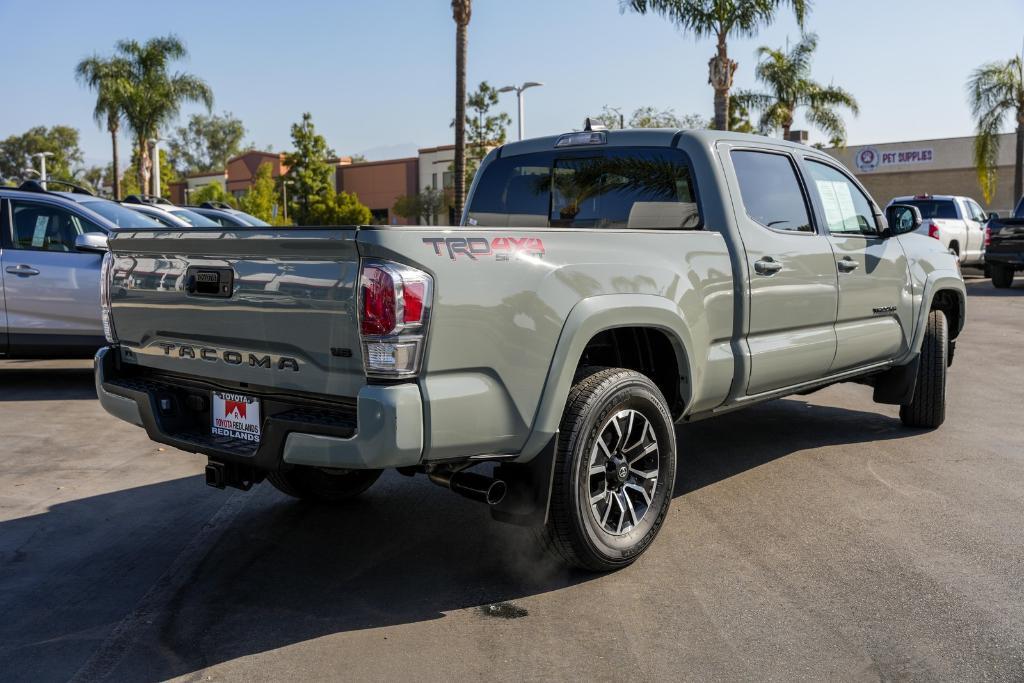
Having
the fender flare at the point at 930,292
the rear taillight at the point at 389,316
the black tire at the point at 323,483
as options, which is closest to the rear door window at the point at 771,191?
the fender flare at the point at 930,292

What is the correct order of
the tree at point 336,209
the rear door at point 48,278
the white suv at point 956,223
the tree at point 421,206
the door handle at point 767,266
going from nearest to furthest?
the door handle at point 767,266 → the rear door at point 48,278 → the white suv at point 956,223 → the tree at point 421,206 → the tree at point 336,209

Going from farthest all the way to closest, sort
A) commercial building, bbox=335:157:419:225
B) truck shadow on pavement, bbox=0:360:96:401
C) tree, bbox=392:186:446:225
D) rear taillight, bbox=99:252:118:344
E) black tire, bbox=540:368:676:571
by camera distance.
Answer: commercial building, bbox=335:157:419:225
tree, bbox=392:186:446:225
truck shadow on pavement, bbox=0:360:96:401
rear taillight, bbox=99:252:118:344
black tire, bbox=540:368:676:571

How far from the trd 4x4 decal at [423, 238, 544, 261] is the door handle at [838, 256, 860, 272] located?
105 inches

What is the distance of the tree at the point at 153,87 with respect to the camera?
37.2 m

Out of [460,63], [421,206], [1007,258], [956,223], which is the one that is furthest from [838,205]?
[421,206]

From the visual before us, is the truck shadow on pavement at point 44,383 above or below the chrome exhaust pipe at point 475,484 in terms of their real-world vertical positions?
below

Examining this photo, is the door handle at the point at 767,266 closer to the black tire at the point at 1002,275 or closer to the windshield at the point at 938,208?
the black tire at the point at 1002,275

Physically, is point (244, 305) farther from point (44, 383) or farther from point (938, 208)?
point (938, 208)

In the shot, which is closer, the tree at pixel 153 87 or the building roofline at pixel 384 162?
the tree at pixel 153 87

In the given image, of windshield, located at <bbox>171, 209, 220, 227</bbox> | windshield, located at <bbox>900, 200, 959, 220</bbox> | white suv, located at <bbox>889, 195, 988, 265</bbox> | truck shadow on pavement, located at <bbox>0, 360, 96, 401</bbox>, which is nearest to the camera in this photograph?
truck shadow on pavement, located at <bbox>0, 360, 96, 401</bbox>

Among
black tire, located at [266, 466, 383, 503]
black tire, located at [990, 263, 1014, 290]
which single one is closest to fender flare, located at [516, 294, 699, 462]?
black tire, located at [266, 466, 383, 503]

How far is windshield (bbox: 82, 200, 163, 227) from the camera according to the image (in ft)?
29.0

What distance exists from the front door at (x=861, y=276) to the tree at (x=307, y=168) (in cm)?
6192

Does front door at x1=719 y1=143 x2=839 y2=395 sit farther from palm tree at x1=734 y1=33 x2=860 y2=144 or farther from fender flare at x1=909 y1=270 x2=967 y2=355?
palm tree at x1=734 y1=33 x2=860 y2=144
